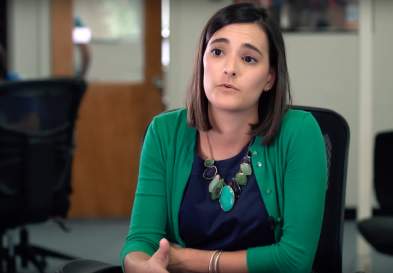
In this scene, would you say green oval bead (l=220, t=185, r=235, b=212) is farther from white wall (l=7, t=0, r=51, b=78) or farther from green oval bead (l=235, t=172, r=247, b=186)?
white wall (l=7, t=0, r=51, b=78)

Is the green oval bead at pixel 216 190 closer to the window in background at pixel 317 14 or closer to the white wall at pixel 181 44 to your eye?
the white wall at pixel 181 44

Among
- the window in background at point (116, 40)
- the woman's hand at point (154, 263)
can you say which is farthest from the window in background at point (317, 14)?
the woman's hand at point (154, 263)

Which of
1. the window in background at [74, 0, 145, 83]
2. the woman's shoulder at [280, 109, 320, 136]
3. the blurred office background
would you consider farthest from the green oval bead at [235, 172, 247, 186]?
the window in background at [74, 0, 145, 83]

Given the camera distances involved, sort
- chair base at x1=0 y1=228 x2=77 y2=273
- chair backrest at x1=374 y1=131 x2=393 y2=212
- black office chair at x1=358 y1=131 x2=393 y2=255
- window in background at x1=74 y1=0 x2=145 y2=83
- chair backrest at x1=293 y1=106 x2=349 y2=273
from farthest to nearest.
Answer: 1. window in background at x1=74 y1=0 x2=145 y2=83
2. chair base at x1=0 y1=228 x2=77 y2=273
3. chair backrest at x1=374 y1=131 x2=393 y2=212
4. black office chair at x1=358 y1=131 x2=393 y2=255
5. chair backrest at x1=293 y1=106 x2=349 y2=273

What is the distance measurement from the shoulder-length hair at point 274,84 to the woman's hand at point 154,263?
279mm

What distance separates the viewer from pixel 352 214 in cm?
471

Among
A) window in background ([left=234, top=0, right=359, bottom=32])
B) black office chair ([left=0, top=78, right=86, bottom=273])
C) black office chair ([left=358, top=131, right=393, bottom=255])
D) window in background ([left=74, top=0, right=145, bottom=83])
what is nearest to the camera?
black office chair ([left=358, top=131, right=393, bottom=255])

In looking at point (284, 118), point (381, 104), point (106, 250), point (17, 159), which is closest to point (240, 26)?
point (284, 118)

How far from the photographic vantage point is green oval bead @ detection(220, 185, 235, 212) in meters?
1.41

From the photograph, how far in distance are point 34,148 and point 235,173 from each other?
5.84 ft

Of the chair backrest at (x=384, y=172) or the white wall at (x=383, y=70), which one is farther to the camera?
the white wall at (x=383, y=70)

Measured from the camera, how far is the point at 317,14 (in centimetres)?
484

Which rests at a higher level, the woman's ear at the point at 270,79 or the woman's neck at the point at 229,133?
the woman's ear at the point at 270,79

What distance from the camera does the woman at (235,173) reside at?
1392 mm
